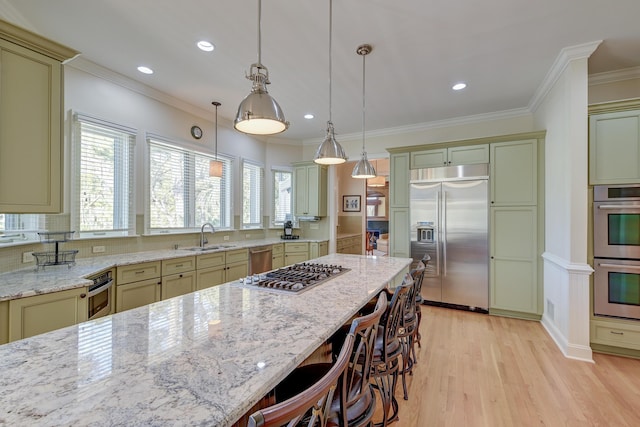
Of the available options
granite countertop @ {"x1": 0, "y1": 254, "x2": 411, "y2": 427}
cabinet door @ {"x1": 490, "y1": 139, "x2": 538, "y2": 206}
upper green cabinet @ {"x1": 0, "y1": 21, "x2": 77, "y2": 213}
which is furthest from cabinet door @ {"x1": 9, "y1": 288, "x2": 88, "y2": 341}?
cabinet door @ {"x1": 490, "y1": 139, "x2": 538, "y2": 206}

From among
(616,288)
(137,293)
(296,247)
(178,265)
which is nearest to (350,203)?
(296,247)

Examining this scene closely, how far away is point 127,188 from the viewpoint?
342 centimetres

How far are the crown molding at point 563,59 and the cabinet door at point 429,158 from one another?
1325mm

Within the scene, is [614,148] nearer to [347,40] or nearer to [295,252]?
[347,40]

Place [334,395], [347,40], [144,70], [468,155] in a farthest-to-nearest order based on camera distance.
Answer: [468,155] < [144,70] < [347,40] < [334,395]

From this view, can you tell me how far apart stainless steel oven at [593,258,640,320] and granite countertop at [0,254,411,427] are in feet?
9.27

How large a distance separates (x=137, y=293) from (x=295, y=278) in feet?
6.38

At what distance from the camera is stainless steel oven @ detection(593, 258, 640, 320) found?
2688mm

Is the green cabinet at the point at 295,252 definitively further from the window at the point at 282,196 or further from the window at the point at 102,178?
the window at the point at 102,178

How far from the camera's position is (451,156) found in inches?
165

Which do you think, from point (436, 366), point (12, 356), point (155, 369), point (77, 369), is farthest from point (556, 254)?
point (12, 356)

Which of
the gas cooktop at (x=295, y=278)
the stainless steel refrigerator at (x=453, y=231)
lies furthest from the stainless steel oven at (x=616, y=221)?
the gas cooktop at (x=295, y=278)

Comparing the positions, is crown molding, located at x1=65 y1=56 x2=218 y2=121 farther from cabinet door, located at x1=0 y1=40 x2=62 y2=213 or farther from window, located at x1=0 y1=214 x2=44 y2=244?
window, located at x1=0 y1=214 x2=44 y2=244

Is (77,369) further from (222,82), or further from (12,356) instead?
(222,82)
